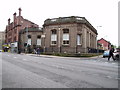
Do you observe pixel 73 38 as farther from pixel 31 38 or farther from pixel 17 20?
pixel 17 20

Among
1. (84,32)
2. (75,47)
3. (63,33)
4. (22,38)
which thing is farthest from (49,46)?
(22,38)

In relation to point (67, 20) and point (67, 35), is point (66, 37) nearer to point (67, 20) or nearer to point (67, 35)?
point (67, 35)

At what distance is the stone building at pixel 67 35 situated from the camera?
30.4 metres

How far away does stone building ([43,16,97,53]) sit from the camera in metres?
30.4

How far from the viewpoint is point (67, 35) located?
105 ft

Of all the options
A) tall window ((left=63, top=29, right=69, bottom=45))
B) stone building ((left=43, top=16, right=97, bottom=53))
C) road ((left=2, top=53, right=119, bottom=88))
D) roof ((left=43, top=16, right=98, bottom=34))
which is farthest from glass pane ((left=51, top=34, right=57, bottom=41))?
road ((left=2, top=53, right=119, bottom=88))

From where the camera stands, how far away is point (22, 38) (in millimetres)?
→ 48750

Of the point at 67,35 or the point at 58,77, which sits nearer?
the point at 58,77

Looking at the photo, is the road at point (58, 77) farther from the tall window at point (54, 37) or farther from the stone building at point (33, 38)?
the stone building at point (33, 38)

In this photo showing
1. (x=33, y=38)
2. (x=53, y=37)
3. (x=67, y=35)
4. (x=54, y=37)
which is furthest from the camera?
(x=33, y=38)

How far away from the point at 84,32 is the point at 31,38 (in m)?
19.3

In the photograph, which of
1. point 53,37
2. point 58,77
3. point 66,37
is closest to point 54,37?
point 53,37

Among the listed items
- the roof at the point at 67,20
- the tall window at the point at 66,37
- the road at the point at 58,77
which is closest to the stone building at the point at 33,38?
the roof at the point at 67,20

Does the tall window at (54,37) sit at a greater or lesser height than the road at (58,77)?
greater
